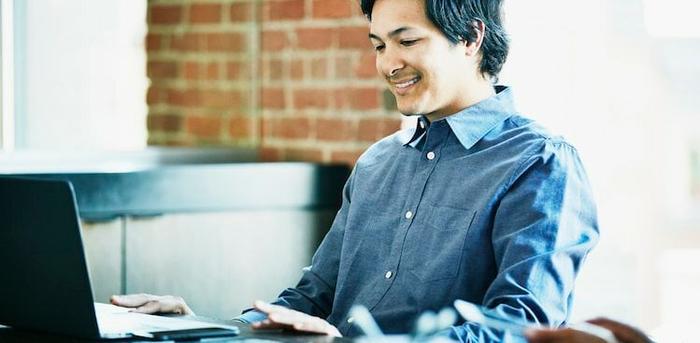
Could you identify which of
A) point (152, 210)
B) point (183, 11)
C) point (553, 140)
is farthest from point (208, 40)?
point (553, 140)

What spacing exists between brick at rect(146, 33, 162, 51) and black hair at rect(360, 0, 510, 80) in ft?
5.11

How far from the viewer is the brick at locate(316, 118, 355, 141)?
11.7 ft

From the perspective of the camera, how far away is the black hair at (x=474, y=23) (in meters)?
2.41

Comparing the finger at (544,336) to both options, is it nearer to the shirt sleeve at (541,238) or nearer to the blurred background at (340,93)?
the shirt sleeve at (541,238)

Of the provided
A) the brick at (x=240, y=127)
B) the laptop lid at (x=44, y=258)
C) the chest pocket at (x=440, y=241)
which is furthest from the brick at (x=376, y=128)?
the laptop lid at (x=44, y=258)

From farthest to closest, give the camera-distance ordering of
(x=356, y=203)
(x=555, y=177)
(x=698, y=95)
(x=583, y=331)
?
(x=698, y=95)
(x=356, y=203)
(x=555, y=177)
(x=583, y=331)

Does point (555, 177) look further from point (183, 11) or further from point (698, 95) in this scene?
point (183, 11)

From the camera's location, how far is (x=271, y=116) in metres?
3.86

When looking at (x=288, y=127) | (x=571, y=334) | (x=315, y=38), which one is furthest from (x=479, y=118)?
(x=288, y=127)

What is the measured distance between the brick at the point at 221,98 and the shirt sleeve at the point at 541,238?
181 centimetres

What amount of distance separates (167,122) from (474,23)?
1783 millimetres

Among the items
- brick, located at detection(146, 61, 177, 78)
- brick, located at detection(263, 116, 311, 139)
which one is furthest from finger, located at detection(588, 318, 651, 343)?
brick, located at detection(146, 61, 177, 78)

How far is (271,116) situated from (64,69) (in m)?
0.64

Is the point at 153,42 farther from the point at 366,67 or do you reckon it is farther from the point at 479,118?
the point at 479,118
